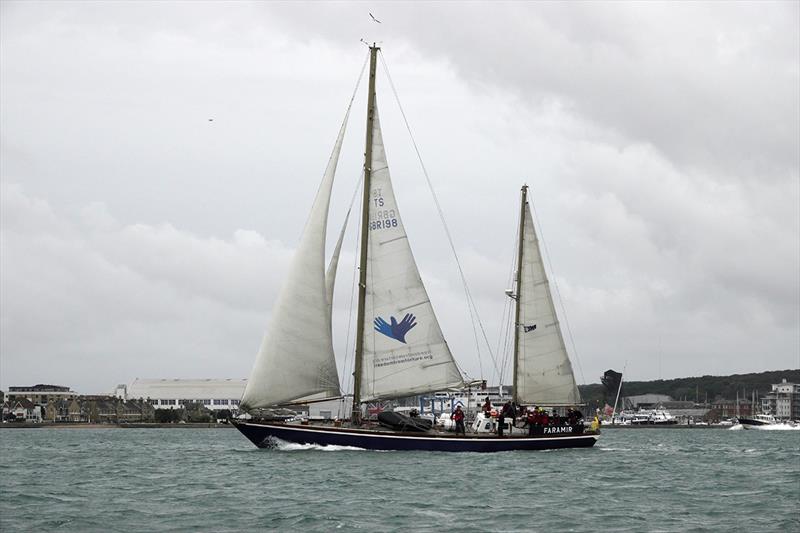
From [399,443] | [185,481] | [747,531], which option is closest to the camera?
[747,531]

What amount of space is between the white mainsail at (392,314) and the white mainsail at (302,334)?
7.78ft

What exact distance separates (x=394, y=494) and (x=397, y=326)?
58.2 feet

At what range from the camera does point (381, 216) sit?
5091 cm

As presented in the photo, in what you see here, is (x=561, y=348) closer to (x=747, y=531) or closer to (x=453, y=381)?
(x=453, y=381)

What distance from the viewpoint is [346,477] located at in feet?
128

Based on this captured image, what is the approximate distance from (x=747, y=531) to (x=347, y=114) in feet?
93.1

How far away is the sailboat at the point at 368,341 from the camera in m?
48.8

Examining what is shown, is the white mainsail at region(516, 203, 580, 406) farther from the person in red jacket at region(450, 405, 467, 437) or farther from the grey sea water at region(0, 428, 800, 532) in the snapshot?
the person in red jacket at region(450, 405, 467, 437)

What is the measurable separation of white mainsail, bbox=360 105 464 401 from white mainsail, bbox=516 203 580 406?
302 inches

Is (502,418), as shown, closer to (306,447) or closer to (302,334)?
(306,447)

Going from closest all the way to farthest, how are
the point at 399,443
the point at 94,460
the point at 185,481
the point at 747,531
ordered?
the point at 747,531, the point at 185,481, the point at 399,443, the point at 94,460

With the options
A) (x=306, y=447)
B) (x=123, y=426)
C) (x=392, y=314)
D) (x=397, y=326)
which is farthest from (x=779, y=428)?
(x=306, y=447)

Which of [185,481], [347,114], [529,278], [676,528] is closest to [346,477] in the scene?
[185,481]

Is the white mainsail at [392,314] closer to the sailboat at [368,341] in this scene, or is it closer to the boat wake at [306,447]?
the sailboat at [368,341]
